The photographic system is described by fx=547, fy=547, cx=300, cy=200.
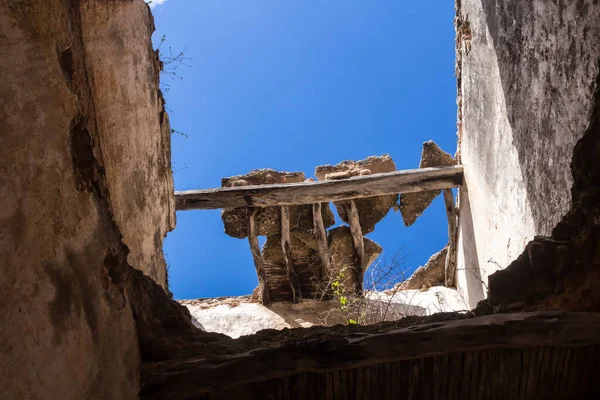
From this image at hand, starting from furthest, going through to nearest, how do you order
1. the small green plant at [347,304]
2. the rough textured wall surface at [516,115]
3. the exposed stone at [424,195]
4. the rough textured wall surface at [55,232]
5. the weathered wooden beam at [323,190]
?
1. the exposed stone at [424,195]
2. the weathered wooden beam at [323,190]
3. the small green plant at [347,304]
4. the rough textured wall surface at [516,115]
5. the rough textured wall surface at [55,232]

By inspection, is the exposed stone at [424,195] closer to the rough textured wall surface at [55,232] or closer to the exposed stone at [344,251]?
the exposed stone at [344,251]

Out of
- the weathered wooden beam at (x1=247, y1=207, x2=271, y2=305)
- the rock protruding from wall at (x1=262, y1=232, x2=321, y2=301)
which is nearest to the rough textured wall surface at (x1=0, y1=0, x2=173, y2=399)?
the weathered wooden beam at (x1=247, y1=207, x2=271, y2=305)

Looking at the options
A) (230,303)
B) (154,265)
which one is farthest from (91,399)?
(230,303)

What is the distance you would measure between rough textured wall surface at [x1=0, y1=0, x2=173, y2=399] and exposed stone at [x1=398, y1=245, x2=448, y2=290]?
18.3 feet

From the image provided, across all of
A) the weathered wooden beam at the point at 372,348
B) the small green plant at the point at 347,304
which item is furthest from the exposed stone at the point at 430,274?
the weathered wooden beam at the point at 372,348

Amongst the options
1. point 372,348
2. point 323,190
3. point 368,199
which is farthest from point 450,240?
point 372,348

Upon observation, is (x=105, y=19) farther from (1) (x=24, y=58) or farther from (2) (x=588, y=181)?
(2) (x=588, y=181)

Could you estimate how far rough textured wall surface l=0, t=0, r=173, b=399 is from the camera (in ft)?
5.10

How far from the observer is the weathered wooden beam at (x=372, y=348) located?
2.33 metres

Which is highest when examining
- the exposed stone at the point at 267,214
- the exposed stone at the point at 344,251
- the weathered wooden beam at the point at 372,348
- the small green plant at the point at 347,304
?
the exposed stone at the point at 267,214

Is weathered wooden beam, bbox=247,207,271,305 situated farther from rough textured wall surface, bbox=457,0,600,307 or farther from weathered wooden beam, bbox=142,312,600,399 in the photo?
weathered wooden beam, bbox=142,312,600,399

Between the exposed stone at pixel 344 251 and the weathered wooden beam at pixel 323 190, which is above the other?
the weathered wooden beam at pixel 323 190

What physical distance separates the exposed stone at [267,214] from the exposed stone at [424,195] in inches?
38.0

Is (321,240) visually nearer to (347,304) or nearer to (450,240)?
(347,304)
